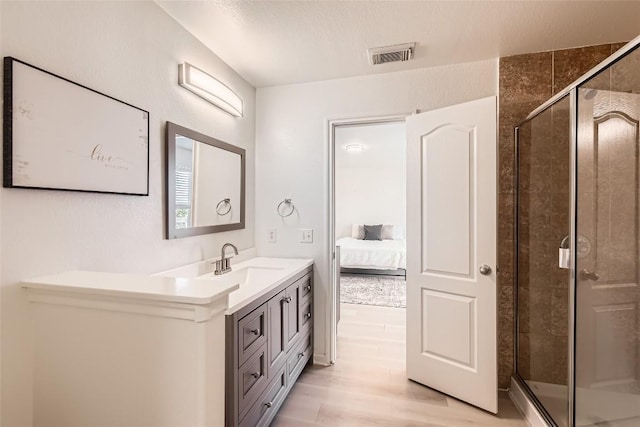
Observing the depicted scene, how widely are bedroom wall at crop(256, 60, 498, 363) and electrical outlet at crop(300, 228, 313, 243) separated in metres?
0.03

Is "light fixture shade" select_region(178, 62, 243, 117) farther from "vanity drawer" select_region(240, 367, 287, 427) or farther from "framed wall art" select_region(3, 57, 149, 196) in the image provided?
Answer: "vanity drawer" select_region(240, 367, 287, 427)

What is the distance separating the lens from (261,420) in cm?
163

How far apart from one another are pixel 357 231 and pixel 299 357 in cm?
457

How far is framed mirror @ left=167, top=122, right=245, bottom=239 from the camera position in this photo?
176 cm

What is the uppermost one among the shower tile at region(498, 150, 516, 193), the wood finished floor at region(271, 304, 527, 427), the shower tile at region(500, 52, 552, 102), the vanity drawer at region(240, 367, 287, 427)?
the shower tile at region(500, 52, 552, 102)

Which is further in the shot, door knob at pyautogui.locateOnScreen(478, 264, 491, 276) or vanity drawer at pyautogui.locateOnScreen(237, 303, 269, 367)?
door knob at pyautogui.locateOnScreen(478, 264, 491, 276)

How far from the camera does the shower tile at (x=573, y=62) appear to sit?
203 cm

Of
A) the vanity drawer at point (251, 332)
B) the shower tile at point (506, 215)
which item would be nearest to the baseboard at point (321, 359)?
the vanity drawer at point (251, 332)

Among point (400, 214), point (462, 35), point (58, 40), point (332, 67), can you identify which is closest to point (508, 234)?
point (462, 35)

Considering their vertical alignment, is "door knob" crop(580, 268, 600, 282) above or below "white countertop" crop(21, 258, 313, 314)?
below

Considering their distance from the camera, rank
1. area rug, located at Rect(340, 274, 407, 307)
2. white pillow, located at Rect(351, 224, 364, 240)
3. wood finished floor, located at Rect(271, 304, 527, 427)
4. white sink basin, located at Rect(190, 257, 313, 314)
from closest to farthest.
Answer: white sink basin, located at Rect(190, 257, 313, 314)
wood finished floor, located at Rect(271, 304, 527, 427)
area rug, located at Rect(340, 274, 407, 307)
white pillow, located at Rect(351, 224, 364, 240)

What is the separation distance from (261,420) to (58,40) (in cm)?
199

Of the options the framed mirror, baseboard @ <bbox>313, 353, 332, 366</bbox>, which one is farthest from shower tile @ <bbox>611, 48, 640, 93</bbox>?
baseboard @ <bbox>313, 353, 332, 366</bbox>

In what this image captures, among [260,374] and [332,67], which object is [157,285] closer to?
[260,374]
